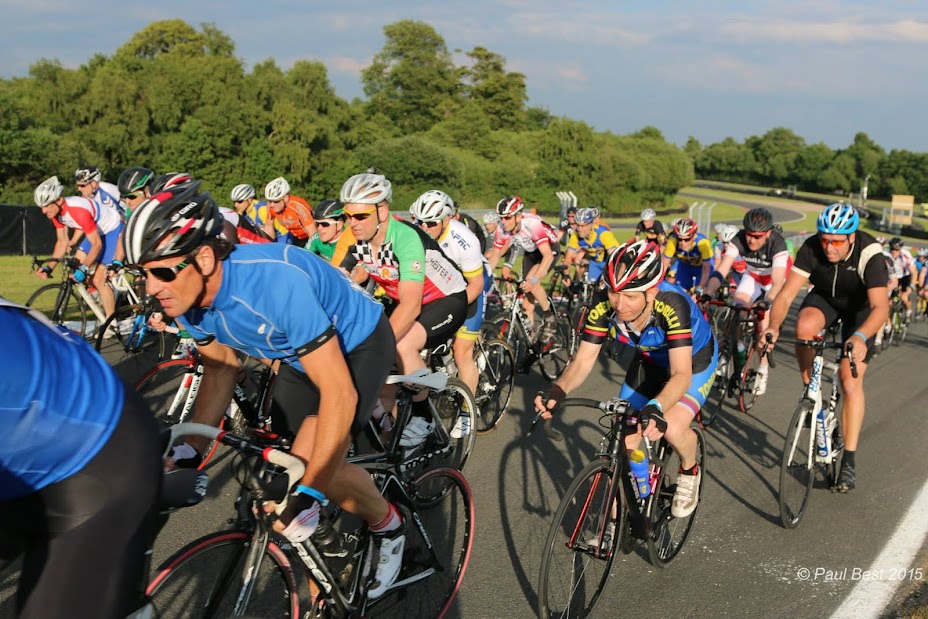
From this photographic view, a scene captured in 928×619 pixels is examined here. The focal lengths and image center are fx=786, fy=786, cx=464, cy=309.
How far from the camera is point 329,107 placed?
43938 millimetres

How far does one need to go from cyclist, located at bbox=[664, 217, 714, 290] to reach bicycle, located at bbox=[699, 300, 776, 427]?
176cm

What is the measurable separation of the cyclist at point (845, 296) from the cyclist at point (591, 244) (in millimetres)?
4946

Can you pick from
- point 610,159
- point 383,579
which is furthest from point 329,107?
point 383,579

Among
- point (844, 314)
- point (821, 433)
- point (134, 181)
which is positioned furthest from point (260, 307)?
point (134, 181)

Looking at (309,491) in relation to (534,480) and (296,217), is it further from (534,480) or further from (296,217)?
(296,217)

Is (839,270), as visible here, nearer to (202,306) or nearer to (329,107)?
(202,306)

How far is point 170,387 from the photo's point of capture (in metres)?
6.23

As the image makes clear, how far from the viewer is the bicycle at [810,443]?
18.0ft

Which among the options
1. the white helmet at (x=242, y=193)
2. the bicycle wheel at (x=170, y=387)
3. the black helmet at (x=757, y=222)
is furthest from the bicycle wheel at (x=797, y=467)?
the white helmet at (x=242, y=193)

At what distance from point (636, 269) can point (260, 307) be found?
221 centimetres

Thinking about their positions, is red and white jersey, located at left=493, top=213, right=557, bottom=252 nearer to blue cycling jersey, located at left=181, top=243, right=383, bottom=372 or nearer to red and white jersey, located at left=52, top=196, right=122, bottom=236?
red and white jersey, located at left=52, top=196, right=122, bottom=236

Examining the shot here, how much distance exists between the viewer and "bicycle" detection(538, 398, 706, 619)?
3879 millimetres

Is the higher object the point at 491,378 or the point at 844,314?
the point at 844,314

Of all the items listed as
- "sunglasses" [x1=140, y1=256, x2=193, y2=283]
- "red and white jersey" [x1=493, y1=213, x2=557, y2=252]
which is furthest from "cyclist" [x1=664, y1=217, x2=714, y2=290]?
"sunglasses" [x1=140, y1=256, x2=193, y2=283]
